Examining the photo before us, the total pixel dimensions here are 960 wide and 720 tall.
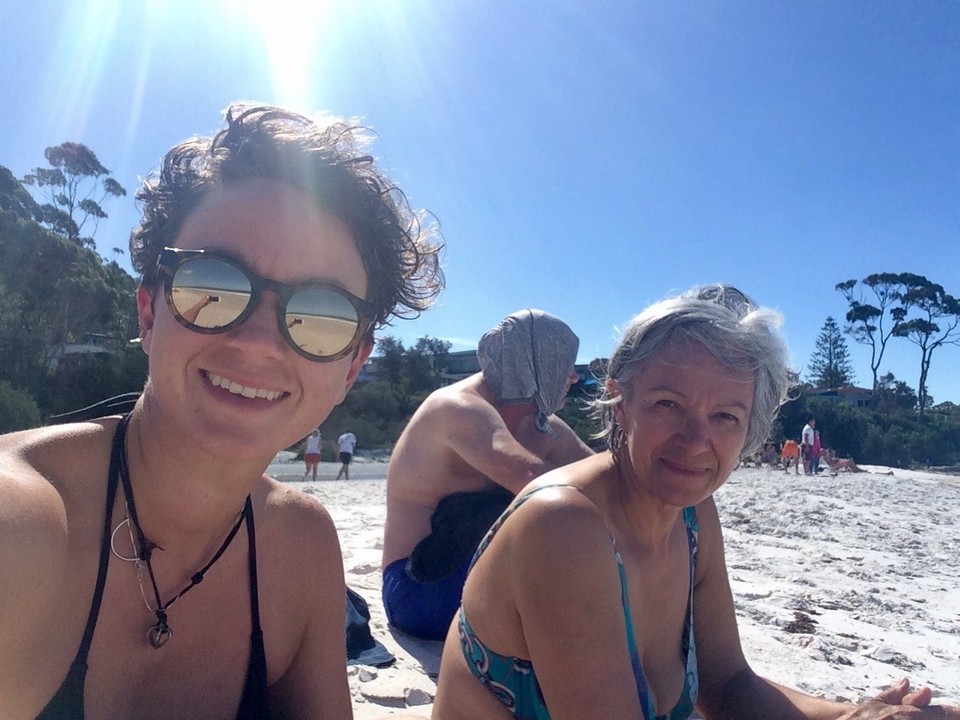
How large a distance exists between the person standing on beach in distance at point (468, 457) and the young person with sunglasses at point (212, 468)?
104 cm

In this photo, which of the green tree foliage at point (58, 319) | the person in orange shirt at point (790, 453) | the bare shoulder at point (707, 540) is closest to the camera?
the bare shoulder at point (707, 540)

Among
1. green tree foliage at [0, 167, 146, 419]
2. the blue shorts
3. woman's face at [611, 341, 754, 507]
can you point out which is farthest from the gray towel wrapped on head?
green tree foliage at [0, 167, 146, 419]

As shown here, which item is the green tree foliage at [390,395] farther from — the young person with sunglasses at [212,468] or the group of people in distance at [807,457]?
the young person with sunglasses at [212,468]

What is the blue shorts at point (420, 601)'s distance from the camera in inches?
97.7

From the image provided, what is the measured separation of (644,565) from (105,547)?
115 cm

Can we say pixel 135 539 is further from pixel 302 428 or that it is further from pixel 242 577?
pixel 302 428

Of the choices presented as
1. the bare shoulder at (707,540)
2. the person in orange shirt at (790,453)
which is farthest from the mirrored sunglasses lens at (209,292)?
the person in orange shirt at (790,453)

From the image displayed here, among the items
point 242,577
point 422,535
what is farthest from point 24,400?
point 242,577

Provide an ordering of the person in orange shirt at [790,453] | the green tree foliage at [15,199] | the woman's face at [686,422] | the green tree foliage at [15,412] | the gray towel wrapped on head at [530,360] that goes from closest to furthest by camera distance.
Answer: the woman's face at [686,422] → the gray towel wrapped on head at [530,360] → the green tree foliage at [15,412] → the person in orange shirt at [790,453] → the green tree foliage at [15,199]

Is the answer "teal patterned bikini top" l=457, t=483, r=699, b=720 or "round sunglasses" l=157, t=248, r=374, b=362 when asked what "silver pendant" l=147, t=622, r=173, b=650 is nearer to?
"round sunglasses" l=157, t=248, r=374, b=362

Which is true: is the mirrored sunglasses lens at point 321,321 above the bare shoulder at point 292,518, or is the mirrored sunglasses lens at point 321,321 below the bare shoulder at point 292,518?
above

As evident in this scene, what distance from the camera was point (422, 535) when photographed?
2.68m

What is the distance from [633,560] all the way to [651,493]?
16cm

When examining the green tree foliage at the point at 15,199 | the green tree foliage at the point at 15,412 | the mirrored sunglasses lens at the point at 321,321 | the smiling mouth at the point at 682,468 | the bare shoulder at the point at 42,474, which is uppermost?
the green tree foliage at the point at 15,199
